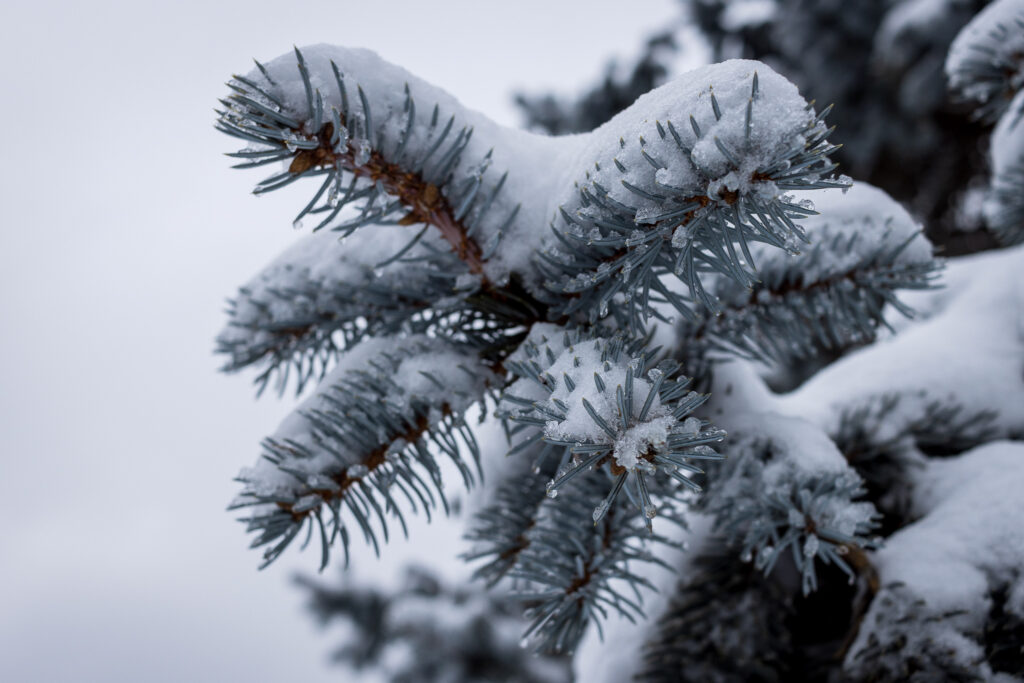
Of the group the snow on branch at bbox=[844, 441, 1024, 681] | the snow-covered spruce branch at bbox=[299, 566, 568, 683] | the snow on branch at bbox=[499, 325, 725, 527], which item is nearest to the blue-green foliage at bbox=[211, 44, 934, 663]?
the snow on branch at bbox=[499, 325, 725, 527]

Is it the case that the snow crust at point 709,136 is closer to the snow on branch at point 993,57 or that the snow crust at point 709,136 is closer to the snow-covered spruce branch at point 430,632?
the snow on branch at point 993,57

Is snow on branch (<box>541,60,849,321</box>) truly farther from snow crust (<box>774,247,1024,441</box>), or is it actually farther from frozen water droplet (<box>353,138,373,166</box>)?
snow crust (<box>774,247,1024,441</box>)

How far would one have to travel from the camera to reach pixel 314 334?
676 millimetres

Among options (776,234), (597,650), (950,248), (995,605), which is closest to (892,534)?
(995,605)

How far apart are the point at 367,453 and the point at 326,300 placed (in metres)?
0.19

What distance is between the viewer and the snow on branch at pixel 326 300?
61 centimetres

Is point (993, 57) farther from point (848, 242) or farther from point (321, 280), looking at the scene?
point (321, 280)

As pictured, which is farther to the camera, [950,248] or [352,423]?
[950,248]

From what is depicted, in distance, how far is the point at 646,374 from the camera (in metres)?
0.49

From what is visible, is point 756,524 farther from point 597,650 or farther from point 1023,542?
point 597,650

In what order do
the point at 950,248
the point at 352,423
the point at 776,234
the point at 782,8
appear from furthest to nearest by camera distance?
the point at 782,8, the point at 950,248, the point at 352,423, the point at 776,234

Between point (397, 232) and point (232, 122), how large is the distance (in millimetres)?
237

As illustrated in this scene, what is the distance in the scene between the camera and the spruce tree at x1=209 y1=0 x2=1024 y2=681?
1.36ft

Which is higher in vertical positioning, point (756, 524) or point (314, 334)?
point (314, 334)
